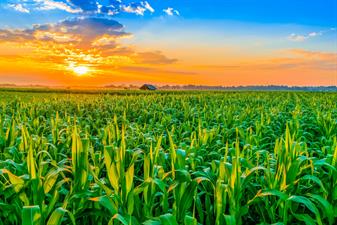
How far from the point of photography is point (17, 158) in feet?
13.6

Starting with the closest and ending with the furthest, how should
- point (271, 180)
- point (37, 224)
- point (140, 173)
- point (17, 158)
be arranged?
point (37, 224) → point (271, 180) → point (17, 158) → point (140, 173)

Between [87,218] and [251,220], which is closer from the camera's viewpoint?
[87,218]

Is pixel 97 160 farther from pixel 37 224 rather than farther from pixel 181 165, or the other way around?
pixel 37 224

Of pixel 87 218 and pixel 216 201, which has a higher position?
pixel 216 201

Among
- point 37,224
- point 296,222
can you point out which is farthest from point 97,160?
point 296,222

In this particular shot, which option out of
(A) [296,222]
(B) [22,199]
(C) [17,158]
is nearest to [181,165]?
(A) [296,222]

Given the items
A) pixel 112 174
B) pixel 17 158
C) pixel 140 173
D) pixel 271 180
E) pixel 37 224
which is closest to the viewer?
pixel 37 224

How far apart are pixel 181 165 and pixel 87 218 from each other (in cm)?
103

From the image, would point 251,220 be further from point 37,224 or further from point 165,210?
point 37,224

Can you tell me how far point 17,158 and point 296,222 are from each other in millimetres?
3331

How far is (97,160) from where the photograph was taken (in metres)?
4.22

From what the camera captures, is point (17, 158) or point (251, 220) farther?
point (17, 158)

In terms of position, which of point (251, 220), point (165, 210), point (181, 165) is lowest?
point (251, 220)

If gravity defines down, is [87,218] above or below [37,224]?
below
